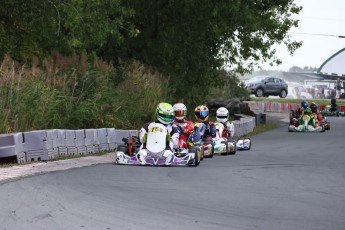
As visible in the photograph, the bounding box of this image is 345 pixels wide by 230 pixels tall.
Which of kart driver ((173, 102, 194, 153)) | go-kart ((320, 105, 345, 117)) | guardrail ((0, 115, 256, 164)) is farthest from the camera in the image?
go-kart ((320, 105, 345, 117))

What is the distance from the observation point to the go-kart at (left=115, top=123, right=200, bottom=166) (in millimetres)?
15703

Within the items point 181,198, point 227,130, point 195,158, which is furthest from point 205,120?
point 181,198

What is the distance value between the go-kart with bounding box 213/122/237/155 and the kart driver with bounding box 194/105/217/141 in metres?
0.17

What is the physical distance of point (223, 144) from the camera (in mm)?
19734

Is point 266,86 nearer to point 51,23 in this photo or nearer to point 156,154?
point 51,23

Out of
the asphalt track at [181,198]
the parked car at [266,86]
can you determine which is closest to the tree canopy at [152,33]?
the asphalt track at [181,198]

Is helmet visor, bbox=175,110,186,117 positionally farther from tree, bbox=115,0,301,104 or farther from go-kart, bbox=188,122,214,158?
tree, bbox=115,0,301,104

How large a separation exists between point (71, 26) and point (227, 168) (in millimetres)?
8975

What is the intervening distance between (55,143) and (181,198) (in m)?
5.65

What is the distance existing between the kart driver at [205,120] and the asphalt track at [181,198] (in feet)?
9.36

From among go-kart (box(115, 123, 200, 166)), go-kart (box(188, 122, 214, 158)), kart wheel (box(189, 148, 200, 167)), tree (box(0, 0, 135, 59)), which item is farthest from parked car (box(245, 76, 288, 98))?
go-kart (box(115, 123, 200, 166))

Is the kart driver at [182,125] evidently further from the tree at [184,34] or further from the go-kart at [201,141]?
the tree at [184,34]

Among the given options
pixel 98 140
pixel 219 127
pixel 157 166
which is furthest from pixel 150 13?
pixel 157 166

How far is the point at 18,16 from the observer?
75.6 ft
